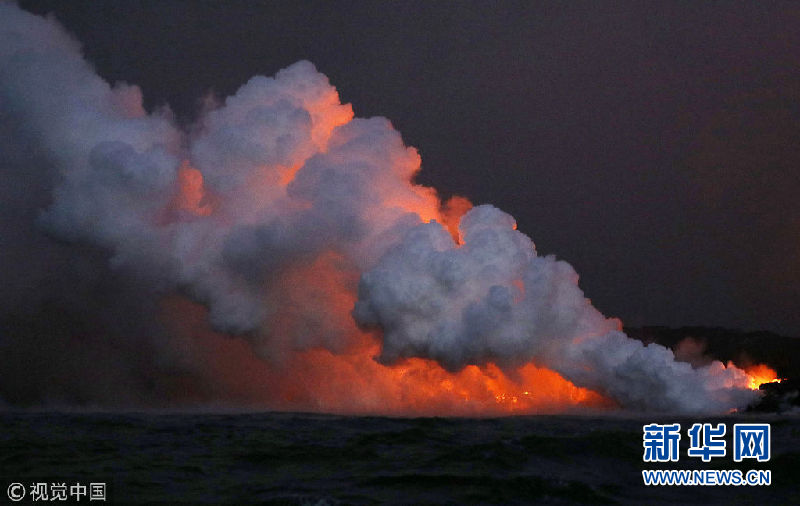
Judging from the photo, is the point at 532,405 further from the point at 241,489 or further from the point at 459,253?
the point at 241,489

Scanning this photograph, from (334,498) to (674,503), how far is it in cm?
855

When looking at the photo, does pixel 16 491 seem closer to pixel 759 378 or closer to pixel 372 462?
pixel 372 462

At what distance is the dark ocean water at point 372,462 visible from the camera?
77.0 feet

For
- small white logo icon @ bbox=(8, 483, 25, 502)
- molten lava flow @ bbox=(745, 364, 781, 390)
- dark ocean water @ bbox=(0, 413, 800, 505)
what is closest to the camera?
small white logo icon @ bbox=(8, 483, 25, 502)

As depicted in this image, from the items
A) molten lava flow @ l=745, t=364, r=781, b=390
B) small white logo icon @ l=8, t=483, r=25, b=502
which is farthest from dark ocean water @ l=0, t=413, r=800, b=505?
molten lava flow @ l=745, t=364, r=781, b=390

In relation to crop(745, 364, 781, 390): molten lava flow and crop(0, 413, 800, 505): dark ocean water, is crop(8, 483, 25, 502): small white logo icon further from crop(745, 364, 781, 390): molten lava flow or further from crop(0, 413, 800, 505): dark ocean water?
crop(745, 364, 781, 390): molten lava flow

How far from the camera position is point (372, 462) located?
28.8 meters

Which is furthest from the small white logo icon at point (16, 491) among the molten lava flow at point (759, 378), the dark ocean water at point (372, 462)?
the molten lava flow at point (759, 378)

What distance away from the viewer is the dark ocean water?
23469 mm

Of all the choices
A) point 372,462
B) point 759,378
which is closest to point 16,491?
point 372,462

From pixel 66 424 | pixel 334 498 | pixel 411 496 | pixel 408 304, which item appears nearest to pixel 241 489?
pixel 334 498

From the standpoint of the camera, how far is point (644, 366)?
47.2 m

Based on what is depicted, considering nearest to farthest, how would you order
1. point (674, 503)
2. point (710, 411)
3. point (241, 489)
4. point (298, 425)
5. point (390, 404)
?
point (674, 503) < point (241, 489) < point (298, 425) < point (710, 411) < point (390, 404)

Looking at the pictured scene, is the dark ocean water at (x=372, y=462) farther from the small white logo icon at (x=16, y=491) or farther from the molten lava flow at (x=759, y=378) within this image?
the molten lava flow at (x=759, y=378)
